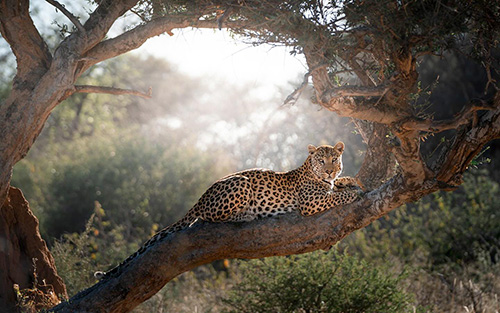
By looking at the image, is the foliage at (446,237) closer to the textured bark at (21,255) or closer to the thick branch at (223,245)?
the thick branch at (223,245)

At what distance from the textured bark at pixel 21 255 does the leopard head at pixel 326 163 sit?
3494 mm

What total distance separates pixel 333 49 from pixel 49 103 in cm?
324

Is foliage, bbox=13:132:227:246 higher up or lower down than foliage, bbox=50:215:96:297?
higher up

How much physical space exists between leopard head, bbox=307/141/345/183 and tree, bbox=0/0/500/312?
0.35 metres

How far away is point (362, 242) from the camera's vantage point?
1231 cm

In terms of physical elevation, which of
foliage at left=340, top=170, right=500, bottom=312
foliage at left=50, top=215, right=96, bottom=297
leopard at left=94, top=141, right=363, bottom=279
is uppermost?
leopard at left=94, top=141, right=363, bottom=279

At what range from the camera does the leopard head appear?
763 cm

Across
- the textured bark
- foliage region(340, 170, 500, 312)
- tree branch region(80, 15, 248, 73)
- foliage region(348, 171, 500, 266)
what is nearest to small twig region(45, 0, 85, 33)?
tree branch region(80, 15, 248, 73)

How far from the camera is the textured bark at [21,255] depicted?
24.7 feet

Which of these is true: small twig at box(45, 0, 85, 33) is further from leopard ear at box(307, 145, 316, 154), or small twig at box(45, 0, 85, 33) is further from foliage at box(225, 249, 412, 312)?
foliage at box(225, 249, 412, 312)

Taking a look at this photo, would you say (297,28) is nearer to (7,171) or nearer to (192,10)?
(192,10)

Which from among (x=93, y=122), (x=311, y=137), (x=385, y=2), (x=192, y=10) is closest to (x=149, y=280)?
(x=192, y=10)

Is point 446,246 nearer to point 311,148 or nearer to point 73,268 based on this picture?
point 311,148

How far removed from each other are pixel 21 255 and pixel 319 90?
423 centimetres
